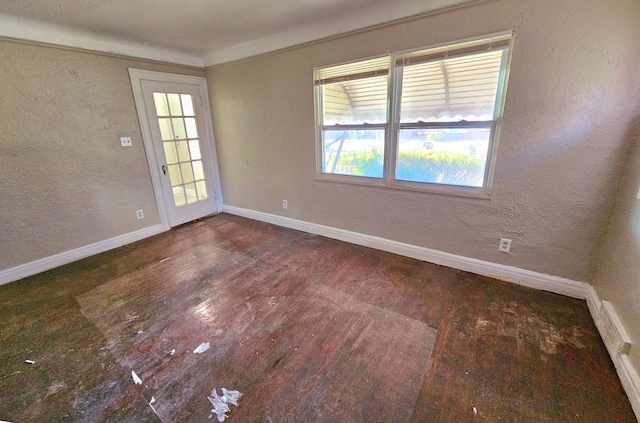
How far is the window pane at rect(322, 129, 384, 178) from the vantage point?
9.18ft

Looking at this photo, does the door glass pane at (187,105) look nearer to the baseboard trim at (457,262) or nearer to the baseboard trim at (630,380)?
the baseboard trim at (457,262)

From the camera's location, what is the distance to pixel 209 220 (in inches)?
162

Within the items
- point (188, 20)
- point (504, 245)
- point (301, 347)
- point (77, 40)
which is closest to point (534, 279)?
point (504, 245)

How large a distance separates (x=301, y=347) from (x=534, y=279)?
2.00 metres

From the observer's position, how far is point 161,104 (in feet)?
11.3

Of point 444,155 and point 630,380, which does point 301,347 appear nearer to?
point 630,380

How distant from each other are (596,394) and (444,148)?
6.10 ft

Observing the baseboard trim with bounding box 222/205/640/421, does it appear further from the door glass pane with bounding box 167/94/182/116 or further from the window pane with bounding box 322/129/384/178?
the door glass pane with bounding box 167/94/182/116

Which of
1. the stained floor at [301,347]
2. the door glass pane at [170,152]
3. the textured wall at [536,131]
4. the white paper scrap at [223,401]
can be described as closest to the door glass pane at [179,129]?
the door glass pane at [170,152]

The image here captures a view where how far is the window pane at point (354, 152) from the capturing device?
280 centimetres

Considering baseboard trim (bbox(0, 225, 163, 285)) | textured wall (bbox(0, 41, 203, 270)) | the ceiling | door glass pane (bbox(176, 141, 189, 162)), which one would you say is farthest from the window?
baseboard trim (bbox(0, 225, 163, 285))

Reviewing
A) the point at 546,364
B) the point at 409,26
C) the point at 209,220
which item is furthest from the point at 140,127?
the point at 546,364

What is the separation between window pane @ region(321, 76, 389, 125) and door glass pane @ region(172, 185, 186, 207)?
91.1 inches

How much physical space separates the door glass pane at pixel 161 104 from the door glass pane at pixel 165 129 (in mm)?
88
